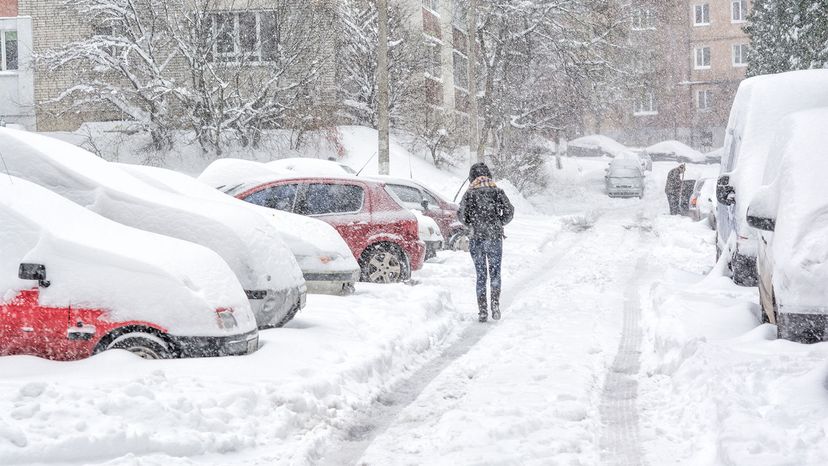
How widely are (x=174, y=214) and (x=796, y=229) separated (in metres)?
5.15

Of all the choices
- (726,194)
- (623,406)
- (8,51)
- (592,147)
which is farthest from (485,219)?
(592,147)

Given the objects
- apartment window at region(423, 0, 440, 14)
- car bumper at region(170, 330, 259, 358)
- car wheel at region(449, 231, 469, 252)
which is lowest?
car bumper at region(170, 330, 259, 358)

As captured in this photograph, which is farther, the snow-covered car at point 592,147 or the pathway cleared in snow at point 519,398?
the snow-covered car at point 592,147

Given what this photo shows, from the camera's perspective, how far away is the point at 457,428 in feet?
21.6

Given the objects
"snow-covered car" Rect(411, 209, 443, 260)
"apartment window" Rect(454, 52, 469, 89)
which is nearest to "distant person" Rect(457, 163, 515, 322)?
"snow-covered car" Rect(411, 209, 443, 260)

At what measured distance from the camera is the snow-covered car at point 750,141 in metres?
11.1

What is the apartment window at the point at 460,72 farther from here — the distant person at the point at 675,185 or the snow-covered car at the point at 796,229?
the snow-covered car at the point at 796,229

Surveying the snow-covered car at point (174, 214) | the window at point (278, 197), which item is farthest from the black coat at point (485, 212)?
the window at point (278, 197)

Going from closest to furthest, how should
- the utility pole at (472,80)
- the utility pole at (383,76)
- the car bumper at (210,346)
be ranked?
the car bumper at (210,346), the utility pole at (383,76), the utility pole at (472,80)

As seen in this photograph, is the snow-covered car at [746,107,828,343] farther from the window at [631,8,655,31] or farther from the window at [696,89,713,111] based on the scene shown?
the window at [696,89,713,111]

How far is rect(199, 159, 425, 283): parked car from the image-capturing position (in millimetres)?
14516

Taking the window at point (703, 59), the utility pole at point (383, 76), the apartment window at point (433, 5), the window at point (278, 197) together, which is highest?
the window at point (703, 59)

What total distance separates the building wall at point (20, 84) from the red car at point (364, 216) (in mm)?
21736

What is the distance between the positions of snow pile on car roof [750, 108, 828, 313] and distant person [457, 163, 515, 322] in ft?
11.6
